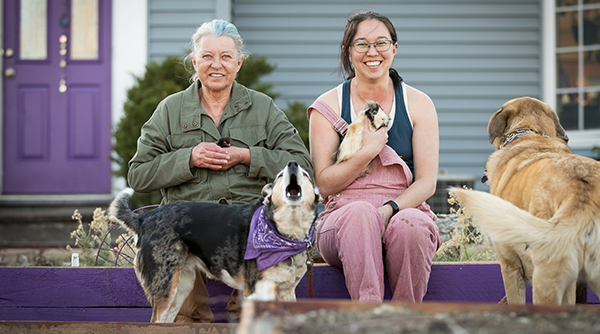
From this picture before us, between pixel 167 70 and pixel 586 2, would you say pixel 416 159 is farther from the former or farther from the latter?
pixel 586 2

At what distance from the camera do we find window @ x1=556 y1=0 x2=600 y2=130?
25.3 feet

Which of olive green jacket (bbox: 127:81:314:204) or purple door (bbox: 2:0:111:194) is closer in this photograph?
olive green jacket (bbox: 127:81:314:204)

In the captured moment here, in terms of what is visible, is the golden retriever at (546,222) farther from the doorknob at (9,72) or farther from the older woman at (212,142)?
the doorknob at (9,72)

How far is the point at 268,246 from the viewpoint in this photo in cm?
278

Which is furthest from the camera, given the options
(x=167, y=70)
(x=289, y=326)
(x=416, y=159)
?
(x=167, y=70)

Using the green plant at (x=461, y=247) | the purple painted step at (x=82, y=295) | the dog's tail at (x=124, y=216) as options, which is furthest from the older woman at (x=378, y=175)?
the dog's tail at (x=124, y=216)

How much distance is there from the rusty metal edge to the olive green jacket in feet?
2.78

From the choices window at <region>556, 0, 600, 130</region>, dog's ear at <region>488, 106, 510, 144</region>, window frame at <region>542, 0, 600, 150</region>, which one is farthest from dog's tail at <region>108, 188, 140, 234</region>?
window at <region>556, 0, 600, 130</region>

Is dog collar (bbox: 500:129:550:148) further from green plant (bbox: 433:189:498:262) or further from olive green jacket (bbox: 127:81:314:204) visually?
olive green jacket (bbox: 127:81:314:204)

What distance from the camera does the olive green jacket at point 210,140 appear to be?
329 centimetres

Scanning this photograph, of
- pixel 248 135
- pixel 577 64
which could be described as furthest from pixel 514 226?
pixel 577 64

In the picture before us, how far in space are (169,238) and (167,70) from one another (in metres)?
3.83

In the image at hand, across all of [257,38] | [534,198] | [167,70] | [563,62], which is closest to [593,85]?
[563,62]

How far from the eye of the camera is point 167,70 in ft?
21.0
